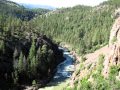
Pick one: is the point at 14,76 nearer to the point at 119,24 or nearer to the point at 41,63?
the point at 41,63

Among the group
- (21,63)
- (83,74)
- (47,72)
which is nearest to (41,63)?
(47,72)

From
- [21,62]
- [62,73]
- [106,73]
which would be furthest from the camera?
[62,73]

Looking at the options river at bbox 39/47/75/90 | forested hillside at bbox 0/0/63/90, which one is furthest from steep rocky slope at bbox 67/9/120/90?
forested hillside at bbox 0/0/63/90

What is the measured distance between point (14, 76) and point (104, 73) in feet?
229

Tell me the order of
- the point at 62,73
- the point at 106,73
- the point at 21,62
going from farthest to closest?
the point at 62,73 → the point at 21,62 → the point at 106,73

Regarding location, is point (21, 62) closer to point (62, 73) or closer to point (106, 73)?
point (62, 73)

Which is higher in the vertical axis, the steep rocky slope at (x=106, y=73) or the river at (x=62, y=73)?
the steep rocky slope at (x=106, y=73)

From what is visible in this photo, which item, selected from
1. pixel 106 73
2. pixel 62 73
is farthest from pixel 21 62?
pixel 106 73

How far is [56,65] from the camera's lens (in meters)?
168

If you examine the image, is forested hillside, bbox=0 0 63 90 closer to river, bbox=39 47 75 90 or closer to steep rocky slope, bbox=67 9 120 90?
river, bbox=39 47 75 90

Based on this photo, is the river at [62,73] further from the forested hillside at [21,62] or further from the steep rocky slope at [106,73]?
the steep rocky slope at [106,73]

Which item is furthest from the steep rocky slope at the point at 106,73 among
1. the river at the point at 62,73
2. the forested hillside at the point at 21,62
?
the forested hillside at the point at 21,62

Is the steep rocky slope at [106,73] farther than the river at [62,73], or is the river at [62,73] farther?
the river at [62,73]

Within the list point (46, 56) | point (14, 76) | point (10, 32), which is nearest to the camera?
point (14, 76)
